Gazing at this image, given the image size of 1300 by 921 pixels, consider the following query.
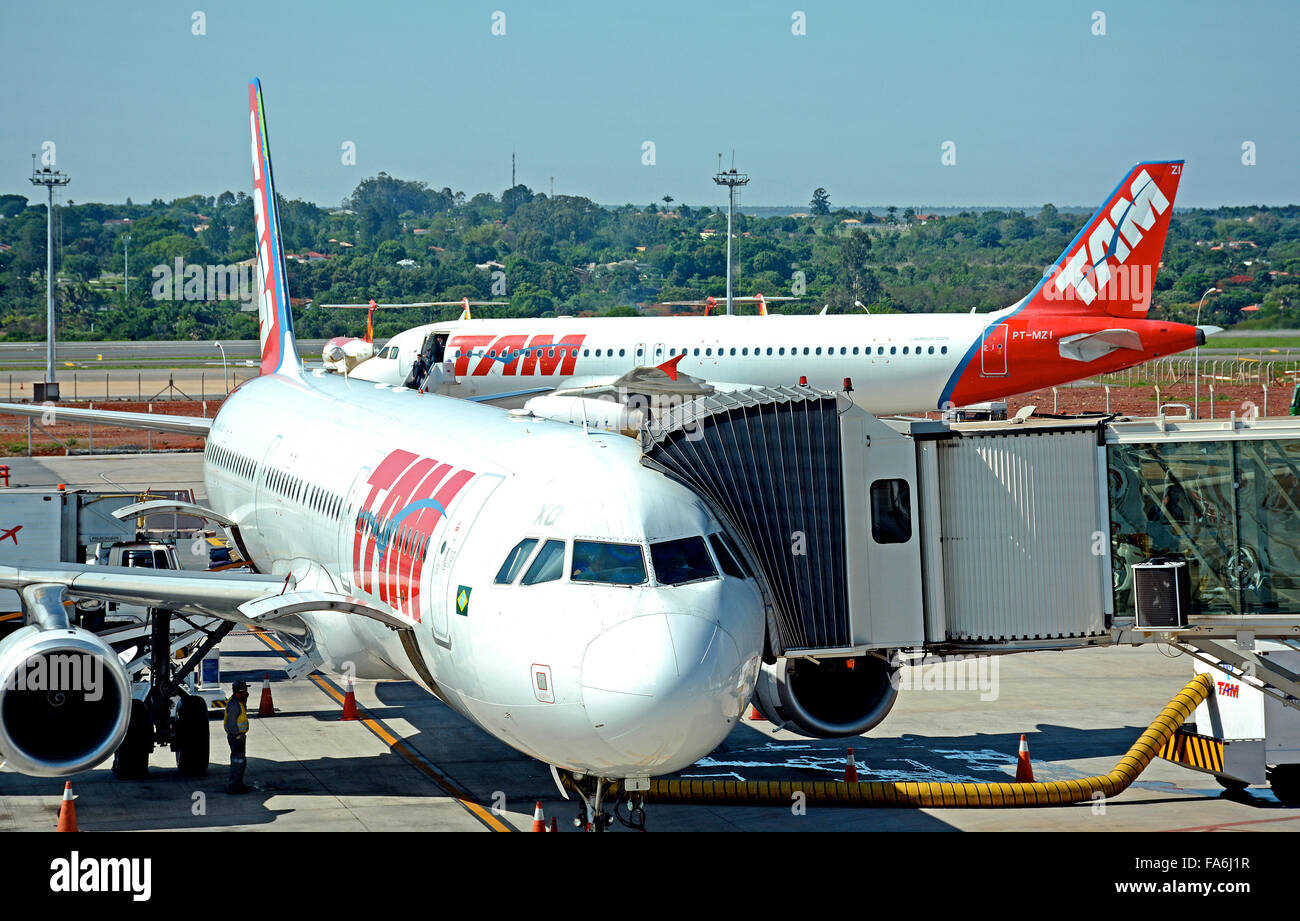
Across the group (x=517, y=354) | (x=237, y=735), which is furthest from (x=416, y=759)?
(x=517, y=354)

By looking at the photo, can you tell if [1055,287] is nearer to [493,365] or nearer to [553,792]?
[493,365]

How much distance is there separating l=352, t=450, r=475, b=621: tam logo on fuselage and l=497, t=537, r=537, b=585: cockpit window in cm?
212

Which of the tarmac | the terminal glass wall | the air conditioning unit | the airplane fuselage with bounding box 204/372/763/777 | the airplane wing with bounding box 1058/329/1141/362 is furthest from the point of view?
the airplane wing with bounding box 1058/329/1141/362

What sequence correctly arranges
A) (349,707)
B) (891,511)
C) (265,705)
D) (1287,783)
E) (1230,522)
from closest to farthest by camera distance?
(891,511), (1230,522), (1287,783), (349,707), (265,705)

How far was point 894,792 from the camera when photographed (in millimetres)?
17859

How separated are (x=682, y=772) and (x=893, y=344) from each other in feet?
99.2

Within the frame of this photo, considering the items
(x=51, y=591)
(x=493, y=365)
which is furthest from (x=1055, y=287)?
(x=51, y=591)

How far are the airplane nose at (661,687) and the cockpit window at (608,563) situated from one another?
0.54m

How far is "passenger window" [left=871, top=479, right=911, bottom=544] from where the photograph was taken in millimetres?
16234

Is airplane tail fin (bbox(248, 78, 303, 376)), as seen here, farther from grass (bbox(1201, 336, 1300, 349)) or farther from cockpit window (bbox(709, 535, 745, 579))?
grass (bbox(1201, 336, 1300, 349))

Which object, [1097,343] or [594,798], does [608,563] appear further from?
[1097,343]

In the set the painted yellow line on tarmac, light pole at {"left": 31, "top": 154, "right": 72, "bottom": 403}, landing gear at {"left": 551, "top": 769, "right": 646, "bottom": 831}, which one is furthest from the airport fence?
landing gear at {"left": 551, "top": 769, "right": 646, "bottom": 831}
